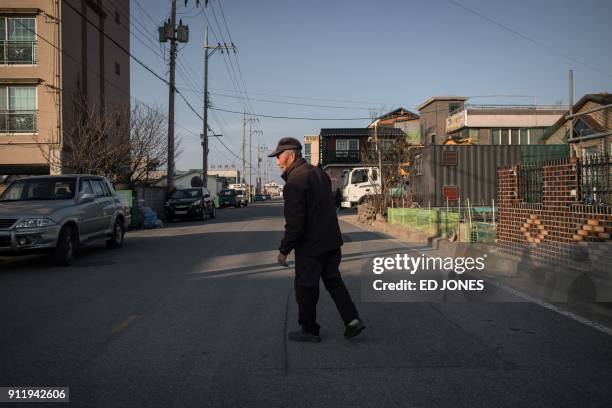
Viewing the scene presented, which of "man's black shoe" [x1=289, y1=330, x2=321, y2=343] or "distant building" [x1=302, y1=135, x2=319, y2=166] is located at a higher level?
"distant building" [x1=302, y1=135, x2=319, y2=166]

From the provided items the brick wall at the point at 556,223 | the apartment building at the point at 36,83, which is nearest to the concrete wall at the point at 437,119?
the apartment building at the point at 36,83

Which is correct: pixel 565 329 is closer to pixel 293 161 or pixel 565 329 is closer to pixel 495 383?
pixel 495 383

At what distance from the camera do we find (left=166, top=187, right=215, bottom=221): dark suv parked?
26484mm

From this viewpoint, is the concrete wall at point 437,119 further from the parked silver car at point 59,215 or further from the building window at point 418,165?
the parked silver car at point 59,215

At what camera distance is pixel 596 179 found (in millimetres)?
7996

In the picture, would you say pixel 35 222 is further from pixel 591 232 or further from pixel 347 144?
pixel 347 144

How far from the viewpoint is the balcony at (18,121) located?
23672mm

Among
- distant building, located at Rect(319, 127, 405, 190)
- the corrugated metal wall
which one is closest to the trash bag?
the corrugated metal wall

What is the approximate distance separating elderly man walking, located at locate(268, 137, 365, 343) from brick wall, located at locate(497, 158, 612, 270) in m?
4.14

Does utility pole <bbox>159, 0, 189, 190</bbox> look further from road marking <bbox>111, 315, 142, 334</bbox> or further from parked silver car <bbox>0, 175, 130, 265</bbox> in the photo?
road marking <bbox>111, 315, 142, 334</bbox>

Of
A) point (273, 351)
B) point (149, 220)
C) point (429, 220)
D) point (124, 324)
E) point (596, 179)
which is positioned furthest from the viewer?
point (149, 220)

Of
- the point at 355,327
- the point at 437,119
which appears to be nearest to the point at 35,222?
the point at 355,327

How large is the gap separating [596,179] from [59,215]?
915cm

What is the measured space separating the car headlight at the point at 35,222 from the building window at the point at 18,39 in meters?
16.7
